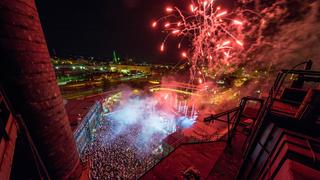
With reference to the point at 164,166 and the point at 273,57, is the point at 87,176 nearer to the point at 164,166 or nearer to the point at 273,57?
the point at 164,166

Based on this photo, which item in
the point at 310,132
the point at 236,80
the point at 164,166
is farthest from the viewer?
the point at 236,80

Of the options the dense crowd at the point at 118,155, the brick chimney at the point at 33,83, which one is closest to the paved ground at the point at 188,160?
the brick chimney at the point at 33,83

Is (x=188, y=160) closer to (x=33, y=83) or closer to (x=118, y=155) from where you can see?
(x=33, y=83)

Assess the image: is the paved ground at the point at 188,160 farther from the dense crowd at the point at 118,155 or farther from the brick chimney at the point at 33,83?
the dense crowd at the point at 118,155

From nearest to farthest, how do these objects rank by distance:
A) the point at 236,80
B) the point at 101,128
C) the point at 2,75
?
the point at 2,75 < the point at 101,128 < the point at 236,80

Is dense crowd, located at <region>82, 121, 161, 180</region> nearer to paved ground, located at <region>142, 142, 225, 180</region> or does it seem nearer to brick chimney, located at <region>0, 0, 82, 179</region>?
paved ground, located at <region>142, 142, 225, 180</region>

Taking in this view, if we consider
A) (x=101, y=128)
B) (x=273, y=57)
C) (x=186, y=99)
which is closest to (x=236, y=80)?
(x=273, y=57)

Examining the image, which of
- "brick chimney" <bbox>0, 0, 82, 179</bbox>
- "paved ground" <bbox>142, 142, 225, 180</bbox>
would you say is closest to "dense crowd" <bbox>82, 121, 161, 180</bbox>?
"paved ground" <bbox>142, 142, 225, 180</bbox>
